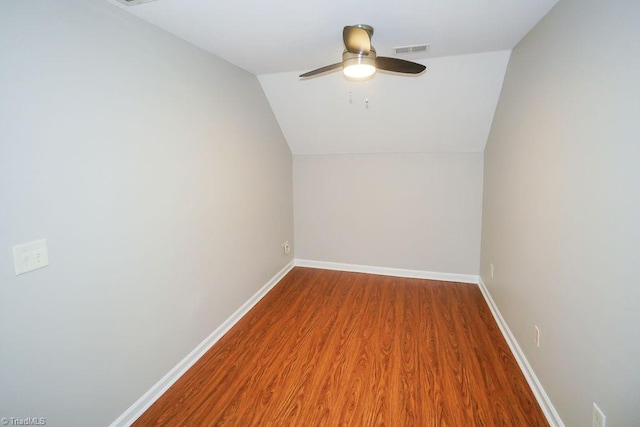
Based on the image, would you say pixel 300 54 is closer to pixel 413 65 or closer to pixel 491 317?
pixel 413 65

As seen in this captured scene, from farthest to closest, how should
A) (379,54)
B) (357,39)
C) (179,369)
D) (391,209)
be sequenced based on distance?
(391,209) < (379,54) < (179,369) < (357,39)

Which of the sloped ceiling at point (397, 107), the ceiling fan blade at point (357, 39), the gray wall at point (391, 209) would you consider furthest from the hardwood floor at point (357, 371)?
the ceiling fan blade at point (357, 39)

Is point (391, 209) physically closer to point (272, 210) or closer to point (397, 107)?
point (397, 107)

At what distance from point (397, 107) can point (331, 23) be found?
143 cm

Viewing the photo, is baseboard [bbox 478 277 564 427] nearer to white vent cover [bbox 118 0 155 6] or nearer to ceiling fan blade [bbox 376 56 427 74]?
ceiling fan blade [bbox 376 56 427 74]

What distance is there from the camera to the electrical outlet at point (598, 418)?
4.23 ft

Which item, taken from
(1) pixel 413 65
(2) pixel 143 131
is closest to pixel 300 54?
(1) pixel 413 65

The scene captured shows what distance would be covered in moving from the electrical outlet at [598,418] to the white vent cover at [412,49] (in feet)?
7.78

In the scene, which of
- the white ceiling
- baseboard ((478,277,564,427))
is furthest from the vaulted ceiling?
baseboard ((478,277,564,427))

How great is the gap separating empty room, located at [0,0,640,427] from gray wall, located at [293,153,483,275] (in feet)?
0.54

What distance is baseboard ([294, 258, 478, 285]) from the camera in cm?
369

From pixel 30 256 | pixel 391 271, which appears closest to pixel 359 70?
pixel 30 256

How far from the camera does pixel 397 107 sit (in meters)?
3.12

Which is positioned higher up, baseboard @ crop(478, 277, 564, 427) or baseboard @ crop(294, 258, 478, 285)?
baseboard @ crop(294, 258, 478, 285)
